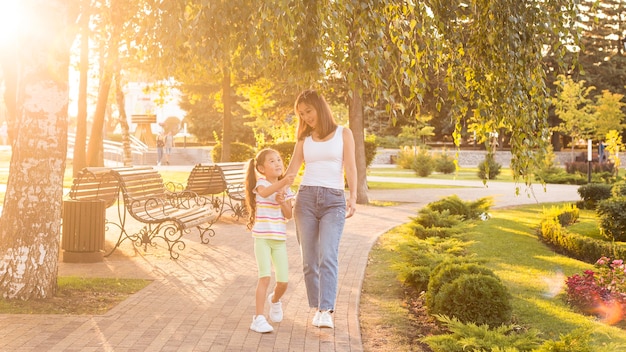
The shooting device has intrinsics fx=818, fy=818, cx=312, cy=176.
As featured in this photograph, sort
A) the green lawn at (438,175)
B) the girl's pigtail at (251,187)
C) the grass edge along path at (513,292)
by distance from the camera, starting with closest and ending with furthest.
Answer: the girl's pigtail at (251,187)
the grass edge along path at (513,292)
the green lawn at (438,175)

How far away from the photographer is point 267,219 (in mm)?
6359

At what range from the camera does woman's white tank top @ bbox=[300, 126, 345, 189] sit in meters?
6.28

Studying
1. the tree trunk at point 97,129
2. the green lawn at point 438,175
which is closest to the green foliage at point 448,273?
the tree trunk at point 97,129

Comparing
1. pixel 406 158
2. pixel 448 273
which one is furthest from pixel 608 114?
pixel 448 273

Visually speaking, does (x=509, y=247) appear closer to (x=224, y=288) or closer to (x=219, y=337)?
(x=224, y=288)

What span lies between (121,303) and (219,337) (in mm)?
1701

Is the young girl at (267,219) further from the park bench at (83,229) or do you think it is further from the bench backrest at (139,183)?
the bench backrest at (139,183)

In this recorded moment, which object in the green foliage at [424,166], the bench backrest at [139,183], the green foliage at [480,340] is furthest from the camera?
the green foliage at [424,166]

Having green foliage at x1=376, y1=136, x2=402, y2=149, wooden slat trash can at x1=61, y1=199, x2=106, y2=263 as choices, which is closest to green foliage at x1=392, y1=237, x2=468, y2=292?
wooden slat trash can at x1=61, y1=199, x2=106, y2=263

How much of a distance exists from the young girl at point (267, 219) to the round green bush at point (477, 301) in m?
1.46

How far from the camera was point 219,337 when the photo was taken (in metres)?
6.12

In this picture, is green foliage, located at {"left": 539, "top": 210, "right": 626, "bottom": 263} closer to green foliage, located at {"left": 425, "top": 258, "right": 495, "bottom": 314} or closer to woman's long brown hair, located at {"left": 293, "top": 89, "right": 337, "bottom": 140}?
green foliage, located at {"left": 425, "top": 258, "right": 495, "bottom": 314}

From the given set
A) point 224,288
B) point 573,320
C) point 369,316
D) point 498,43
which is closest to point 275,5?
point 498,43

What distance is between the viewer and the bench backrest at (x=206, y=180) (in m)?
15.3
